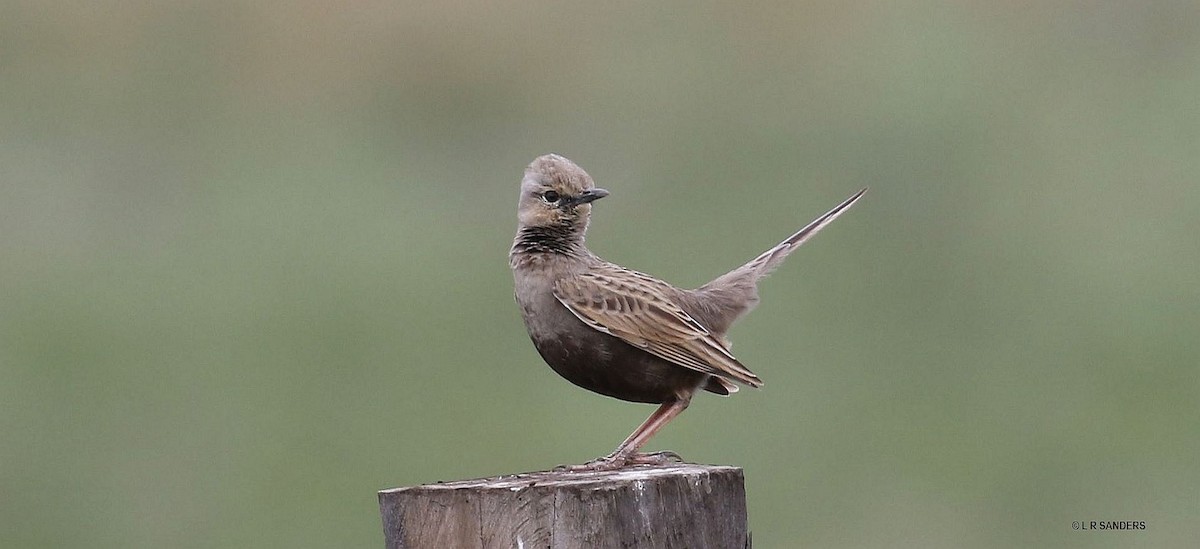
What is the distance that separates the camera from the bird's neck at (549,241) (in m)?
8.16

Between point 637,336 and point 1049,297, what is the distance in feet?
28.8

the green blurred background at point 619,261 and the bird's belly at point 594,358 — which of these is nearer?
the bird's belly at point 594,358

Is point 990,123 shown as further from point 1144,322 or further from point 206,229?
point 206,229

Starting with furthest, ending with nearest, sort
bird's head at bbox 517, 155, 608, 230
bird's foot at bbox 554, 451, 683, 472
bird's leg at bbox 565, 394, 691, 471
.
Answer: bird's head at bbox 517, 155, 608, 230 → bird's leg at bbox 565, 394, 691, 471 → bird's foot at bbox 554, 451, 683, 472

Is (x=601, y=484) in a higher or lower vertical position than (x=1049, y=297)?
lower

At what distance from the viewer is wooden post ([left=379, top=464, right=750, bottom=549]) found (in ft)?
19.8

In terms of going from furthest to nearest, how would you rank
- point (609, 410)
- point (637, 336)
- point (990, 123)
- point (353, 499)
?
1. point (990, 123)
2. point (609, 410)
3. point (353, 499)
4. point (637, 336)

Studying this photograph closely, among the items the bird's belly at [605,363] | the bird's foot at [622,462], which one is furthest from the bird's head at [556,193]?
the bird's foot at [622,462]

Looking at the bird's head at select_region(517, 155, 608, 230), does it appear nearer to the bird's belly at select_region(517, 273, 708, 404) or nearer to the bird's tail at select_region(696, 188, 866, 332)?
the bird's belly at select_region(517, 273, 708, 404)

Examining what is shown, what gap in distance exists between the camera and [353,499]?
13.5m

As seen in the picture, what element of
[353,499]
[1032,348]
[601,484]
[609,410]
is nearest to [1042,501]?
[1032,348]

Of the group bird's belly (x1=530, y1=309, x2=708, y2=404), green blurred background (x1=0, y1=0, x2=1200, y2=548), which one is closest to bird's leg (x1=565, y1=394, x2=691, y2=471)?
bird's belly (x1=530, y1=309, x2=708, y2=404)

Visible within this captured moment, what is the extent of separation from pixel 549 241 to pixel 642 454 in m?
1.05

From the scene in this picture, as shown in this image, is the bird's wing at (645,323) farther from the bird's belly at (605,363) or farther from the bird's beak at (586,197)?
the bird's beak at (586,197)
